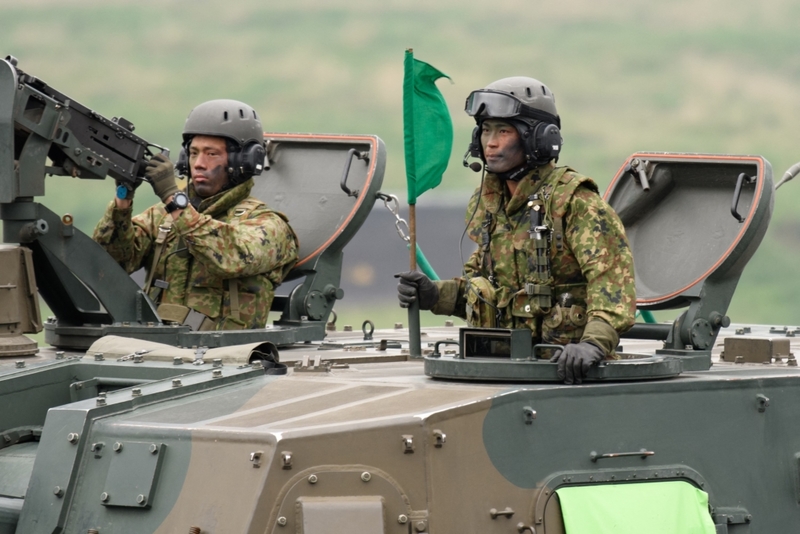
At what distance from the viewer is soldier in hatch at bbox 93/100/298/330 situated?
9.35 meters

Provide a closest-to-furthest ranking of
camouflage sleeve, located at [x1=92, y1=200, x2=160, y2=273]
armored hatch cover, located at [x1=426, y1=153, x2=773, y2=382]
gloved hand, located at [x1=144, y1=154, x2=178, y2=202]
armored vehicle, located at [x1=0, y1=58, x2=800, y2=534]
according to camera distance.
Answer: armored vehicle, located at [x1=0, y1=58, x2=800, y2=534] → armored hatch cover, located at [x1=426, y1=153, x2=773, y2=382] → gloved hand, located at [x1=144, y1=154, x2=178, y2=202] → camouflage sleeve, located at [x1=92, y1=200, x2=160, y2=273]

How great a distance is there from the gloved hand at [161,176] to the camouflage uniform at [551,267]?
214 cm

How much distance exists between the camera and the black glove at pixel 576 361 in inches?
260

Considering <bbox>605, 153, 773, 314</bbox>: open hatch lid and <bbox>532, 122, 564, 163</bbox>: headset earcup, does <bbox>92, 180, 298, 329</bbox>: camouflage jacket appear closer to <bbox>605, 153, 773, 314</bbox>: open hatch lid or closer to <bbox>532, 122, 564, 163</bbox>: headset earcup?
<bbox>605, 153, 773, 314</bbox>: open hatch lid

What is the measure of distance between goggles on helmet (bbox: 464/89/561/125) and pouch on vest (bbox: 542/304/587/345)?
3.29 ft

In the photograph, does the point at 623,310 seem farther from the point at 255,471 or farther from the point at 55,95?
the point at 55,95

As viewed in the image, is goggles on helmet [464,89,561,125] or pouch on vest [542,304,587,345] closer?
pouch on vest [542,304,587,345]

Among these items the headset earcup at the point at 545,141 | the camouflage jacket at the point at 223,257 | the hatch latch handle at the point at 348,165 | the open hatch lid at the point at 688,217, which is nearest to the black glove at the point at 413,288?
the headset earcup at the point at 545,141

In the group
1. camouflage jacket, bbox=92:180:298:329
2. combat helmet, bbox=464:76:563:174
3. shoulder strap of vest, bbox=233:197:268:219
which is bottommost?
camouflage jacket, bbox=92:180:298:329

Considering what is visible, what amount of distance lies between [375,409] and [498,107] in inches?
79.5

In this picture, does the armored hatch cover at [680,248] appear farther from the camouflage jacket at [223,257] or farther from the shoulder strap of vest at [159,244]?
the shoulder strap of vest at [159,244]

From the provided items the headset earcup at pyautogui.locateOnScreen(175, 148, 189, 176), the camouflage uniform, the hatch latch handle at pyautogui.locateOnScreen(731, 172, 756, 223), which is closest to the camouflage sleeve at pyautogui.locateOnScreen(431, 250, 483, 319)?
the camouflage uniform

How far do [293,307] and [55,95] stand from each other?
2.42 metres

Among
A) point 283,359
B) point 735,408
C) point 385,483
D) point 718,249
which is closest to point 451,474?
point 385,483
